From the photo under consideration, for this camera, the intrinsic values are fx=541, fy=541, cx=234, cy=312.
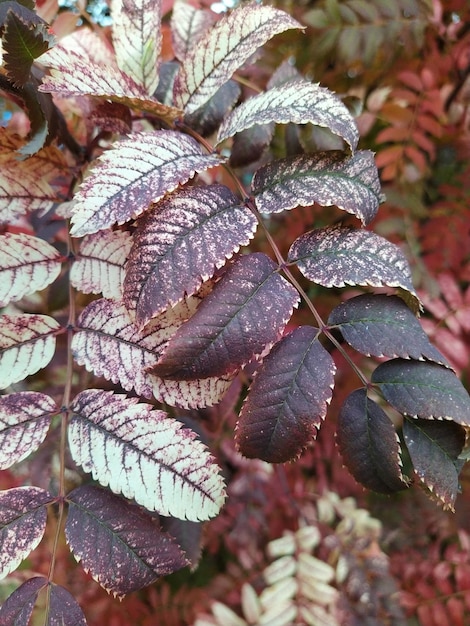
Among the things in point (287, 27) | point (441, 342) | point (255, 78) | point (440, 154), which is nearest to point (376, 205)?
point (287, 27)

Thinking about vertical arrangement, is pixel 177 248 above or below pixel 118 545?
above

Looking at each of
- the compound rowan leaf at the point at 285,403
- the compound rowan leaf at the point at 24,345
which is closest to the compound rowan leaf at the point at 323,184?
the compound rowan leaf at the point at 285,403

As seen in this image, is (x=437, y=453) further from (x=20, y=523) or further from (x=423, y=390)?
(x=20, y=523)

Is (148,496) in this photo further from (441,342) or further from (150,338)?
(441,342)

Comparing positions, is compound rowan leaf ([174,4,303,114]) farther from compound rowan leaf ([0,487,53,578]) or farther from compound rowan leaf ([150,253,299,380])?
compound rowan leaf ([0,487,53,578])

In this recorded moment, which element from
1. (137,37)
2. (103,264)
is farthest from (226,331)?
(137,37)

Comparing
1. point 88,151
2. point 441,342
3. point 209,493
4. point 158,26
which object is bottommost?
point 441,342

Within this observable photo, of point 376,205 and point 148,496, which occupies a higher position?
point 376,205
